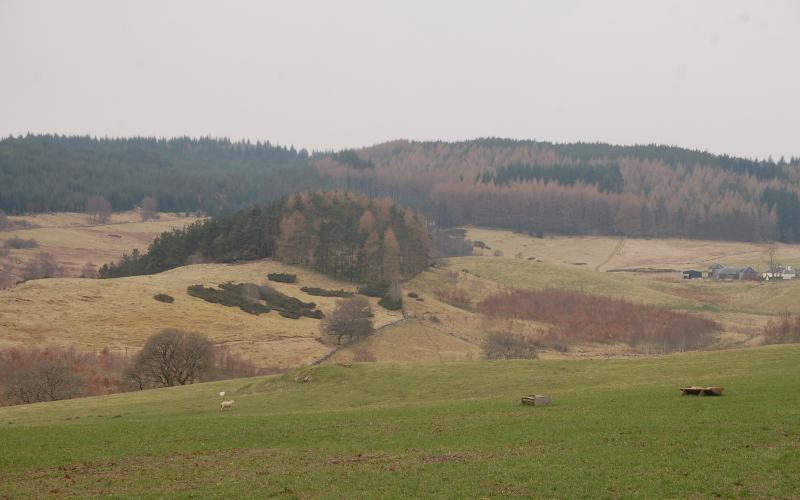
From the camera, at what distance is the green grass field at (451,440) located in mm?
21078

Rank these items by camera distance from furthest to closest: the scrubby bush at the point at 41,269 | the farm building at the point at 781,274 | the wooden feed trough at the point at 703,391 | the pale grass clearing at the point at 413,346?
the farm building at the point at 781,274 → the scrubby bush at the point at 41,269 → the pale grass clearing at the point at 413,346 → the wooden feed trough at the point at 703,391

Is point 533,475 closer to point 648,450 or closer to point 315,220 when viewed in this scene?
point 648,450

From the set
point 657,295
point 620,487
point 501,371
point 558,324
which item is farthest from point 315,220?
point 620,487

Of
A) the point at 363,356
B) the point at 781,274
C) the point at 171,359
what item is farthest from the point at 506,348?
the point at 781,274

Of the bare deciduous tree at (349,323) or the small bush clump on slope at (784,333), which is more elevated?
the small bush clump on slope at (784,333)

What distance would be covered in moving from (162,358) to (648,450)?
5362 centimetres

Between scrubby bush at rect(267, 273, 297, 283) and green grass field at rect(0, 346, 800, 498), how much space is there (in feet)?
261

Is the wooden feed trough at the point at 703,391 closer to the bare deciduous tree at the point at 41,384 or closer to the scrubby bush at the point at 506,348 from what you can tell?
the scrubby bush at the point at 506,348

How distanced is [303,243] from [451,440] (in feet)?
378

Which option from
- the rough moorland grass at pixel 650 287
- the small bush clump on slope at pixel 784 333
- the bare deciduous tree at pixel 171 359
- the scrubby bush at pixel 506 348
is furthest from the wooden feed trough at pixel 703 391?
the rough moorland grass at pixel 650 287

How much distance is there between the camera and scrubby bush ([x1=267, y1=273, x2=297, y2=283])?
127 m

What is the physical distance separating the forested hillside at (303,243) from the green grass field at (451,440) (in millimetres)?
90730

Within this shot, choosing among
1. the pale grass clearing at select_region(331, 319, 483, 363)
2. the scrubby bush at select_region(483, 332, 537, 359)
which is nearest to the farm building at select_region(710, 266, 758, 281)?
the pale grass clearing at select_region(331, 319, 483, 363)

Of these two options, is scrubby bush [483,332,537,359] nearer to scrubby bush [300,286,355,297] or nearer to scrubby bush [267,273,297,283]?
scrubby bush [300,286,355,297]
